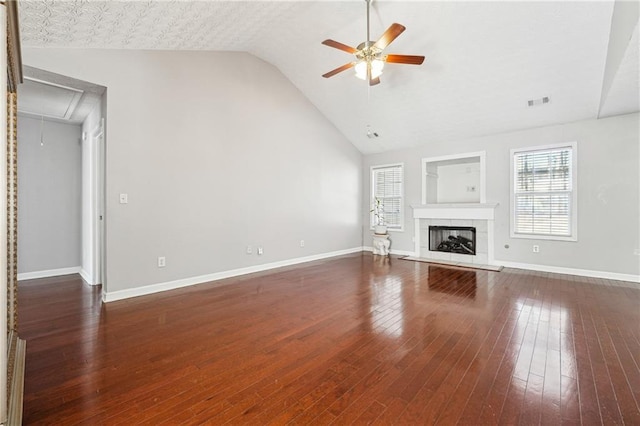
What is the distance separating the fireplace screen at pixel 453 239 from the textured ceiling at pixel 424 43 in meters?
2.06

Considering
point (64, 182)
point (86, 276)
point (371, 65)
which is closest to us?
point (371, 65)

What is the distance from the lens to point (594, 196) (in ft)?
15.2

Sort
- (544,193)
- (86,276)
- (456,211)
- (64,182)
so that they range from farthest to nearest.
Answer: (456,211) → (544,193) → (64,182) → (86,276)

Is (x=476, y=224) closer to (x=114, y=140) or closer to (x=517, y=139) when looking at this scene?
(x=517, y=139)

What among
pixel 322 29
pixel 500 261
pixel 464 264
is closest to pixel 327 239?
→ pixel 464 264

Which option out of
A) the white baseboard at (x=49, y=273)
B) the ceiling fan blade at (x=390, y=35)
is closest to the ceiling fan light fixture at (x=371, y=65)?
the ceiling fan blade at (x=390, y=35)

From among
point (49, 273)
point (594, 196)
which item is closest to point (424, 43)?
point (594, 196)

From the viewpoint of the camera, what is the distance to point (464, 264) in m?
5.69

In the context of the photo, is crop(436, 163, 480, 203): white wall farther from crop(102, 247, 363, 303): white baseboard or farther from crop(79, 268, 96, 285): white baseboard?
crop(79, 268, 96, 285): white baseboard

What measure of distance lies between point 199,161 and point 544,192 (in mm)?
5957

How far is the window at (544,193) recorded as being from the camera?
4902mm

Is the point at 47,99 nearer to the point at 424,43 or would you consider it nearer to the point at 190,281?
the point at 190,281

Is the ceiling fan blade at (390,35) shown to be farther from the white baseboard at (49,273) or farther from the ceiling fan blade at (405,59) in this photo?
the white baseboard at (49,273)

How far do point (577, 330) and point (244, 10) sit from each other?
195 inches
